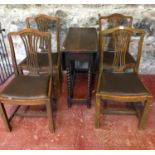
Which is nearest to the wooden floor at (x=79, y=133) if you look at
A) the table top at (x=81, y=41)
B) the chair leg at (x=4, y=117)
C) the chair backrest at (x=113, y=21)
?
the chair leg at (x=4, y=117)

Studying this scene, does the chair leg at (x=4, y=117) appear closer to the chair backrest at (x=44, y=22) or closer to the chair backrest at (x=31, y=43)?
the chair backrest at (x=31, y=43)

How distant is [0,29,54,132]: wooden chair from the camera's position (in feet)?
5.40

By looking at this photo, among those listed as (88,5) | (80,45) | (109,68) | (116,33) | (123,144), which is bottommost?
(123,144)

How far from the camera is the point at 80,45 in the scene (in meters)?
1.83

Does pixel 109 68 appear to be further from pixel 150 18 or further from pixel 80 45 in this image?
pixel 150 18

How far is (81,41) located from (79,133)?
3.16ft

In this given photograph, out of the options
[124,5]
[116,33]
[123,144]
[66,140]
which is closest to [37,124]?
[66,140]

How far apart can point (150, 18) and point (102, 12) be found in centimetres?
65

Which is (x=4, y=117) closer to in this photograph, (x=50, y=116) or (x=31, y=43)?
(x=50, y=116)

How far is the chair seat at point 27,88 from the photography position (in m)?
1.65

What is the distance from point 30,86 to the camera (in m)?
1.77

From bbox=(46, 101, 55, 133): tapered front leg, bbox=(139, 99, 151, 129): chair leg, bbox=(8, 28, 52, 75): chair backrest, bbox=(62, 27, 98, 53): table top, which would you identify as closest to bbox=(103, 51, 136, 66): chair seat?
bbox=(62, 27, 98, 53): table top

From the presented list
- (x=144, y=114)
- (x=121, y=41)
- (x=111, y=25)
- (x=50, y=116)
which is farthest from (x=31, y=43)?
(x=144, y=114)

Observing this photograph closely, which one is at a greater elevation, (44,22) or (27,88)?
(44,22)
